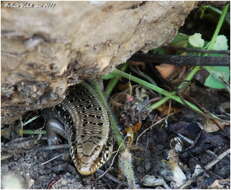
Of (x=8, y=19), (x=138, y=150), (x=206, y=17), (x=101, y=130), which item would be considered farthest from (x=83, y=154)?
(x=206, y=17)

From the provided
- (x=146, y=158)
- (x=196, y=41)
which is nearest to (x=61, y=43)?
(x=146, y=158)

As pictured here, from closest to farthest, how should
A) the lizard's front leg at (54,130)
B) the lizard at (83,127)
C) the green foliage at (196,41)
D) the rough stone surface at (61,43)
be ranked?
the rough stone surface at (61,43), the lizard at (83,127), the lizard's front leg at (54,130), the green foliage at (196,41)

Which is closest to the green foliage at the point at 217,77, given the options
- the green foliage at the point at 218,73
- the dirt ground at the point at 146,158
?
the green foliage at the point at 218,73

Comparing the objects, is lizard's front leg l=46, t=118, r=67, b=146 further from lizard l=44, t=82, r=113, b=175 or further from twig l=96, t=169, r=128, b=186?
twig l=96, t=169, r=128, b=186

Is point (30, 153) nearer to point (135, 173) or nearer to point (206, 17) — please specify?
point (135, 173)

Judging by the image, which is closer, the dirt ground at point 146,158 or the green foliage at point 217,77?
the dirt ground at point 146,158

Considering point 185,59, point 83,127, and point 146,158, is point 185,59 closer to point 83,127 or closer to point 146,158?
point 146,158

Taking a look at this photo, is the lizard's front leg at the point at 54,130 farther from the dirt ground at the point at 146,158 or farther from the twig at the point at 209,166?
the twig at the point at 209,166
